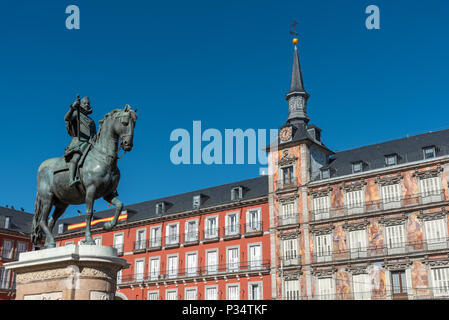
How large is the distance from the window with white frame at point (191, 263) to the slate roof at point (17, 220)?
2206cm

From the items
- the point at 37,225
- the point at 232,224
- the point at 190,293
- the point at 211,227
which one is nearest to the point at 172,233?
the point at 211,227

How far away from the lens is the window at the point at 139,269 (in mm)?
54375

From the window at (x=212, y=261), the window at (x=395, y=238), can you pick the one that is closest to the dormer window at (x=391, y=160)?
the window at (x=395, y=238)

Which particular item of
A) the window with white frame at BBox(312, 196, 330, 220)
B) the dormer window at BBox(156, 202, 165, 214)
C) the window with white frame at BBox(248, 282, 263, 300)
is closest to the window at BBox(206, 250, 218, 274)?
the window with white frame at BBox(248, 282, 263, 300)

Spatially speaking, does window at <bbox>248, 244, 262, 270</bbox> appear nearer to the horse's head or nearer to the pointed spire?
the pointed spire

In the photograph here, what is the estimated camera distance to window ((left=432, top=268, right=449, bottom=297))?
1464 inches

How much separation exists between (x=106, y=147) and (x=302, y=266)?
119 ft

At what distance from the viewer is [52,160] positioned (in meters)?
11.3

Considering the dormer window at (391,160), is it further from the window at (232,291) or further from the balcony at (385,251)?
the window at (232,291)

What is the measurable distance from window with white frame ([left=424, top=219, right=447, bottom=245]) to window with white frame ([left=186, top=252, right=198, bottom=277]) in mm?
22296

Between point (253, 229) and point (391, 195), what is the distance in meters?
13.2

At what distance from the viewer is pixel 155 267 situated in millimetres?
53594

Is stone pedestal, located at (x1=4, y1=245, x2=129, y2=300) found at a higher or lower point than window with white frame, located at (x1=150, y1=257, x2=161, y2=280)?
lower
